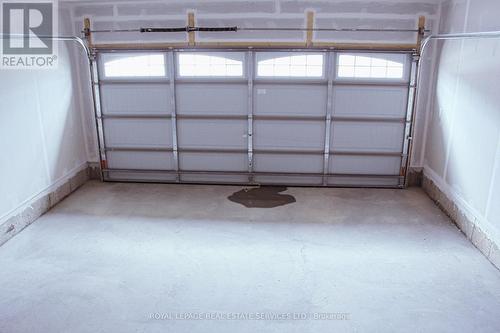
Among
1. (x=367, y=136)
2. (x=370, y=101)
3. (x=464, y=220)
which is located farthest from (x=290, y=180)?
(x=464, y=220)

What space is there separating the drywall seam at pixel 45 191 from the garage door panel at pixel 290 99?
326 cm

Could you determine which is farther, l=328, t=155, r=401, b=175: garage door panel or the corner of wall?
l=328, t=155, r=401, b=175: garage door panel

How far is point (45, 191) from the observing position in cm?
607

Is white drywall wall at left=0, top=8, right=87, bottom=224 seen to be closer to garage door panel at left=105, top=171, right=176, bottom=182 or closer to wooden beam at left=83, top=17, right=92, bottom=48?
wooden beam at left=83, top=17, right=92, bottom=48

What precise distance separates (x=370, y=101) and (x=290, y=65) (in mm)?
1441

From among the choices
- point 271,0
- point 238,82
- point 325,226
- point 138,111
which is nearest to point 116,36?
point 138,111

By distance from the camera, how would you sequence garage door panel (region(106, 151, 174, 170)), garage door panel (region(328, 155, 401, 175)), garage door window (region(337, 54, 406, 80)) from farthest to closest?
garage door panel (region(106, 151, 174, 170)) → garage door panel (region(328, 155, 401, 175)) → garage door window (region(337, 54, 406, 80))

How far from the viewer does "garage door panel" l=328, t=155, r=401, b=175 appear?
Answer: 6.96 m

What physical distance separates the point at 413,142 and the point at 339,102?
1.47 m

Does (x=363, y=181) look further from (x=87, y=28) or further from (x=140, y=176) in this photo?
(x=87, y=28)

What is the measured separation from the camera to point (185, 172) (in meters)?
7.23

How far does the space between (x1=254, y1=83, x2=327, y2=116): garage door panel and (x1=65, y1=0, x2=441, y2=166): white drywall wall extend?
2.51 ft

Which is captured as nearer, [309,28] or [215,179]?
[309,28]

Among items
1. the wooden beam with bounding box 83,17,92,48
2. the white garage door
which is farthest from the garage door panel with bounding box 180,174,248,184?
the wooden beam with bounding box 83,17,92,48
